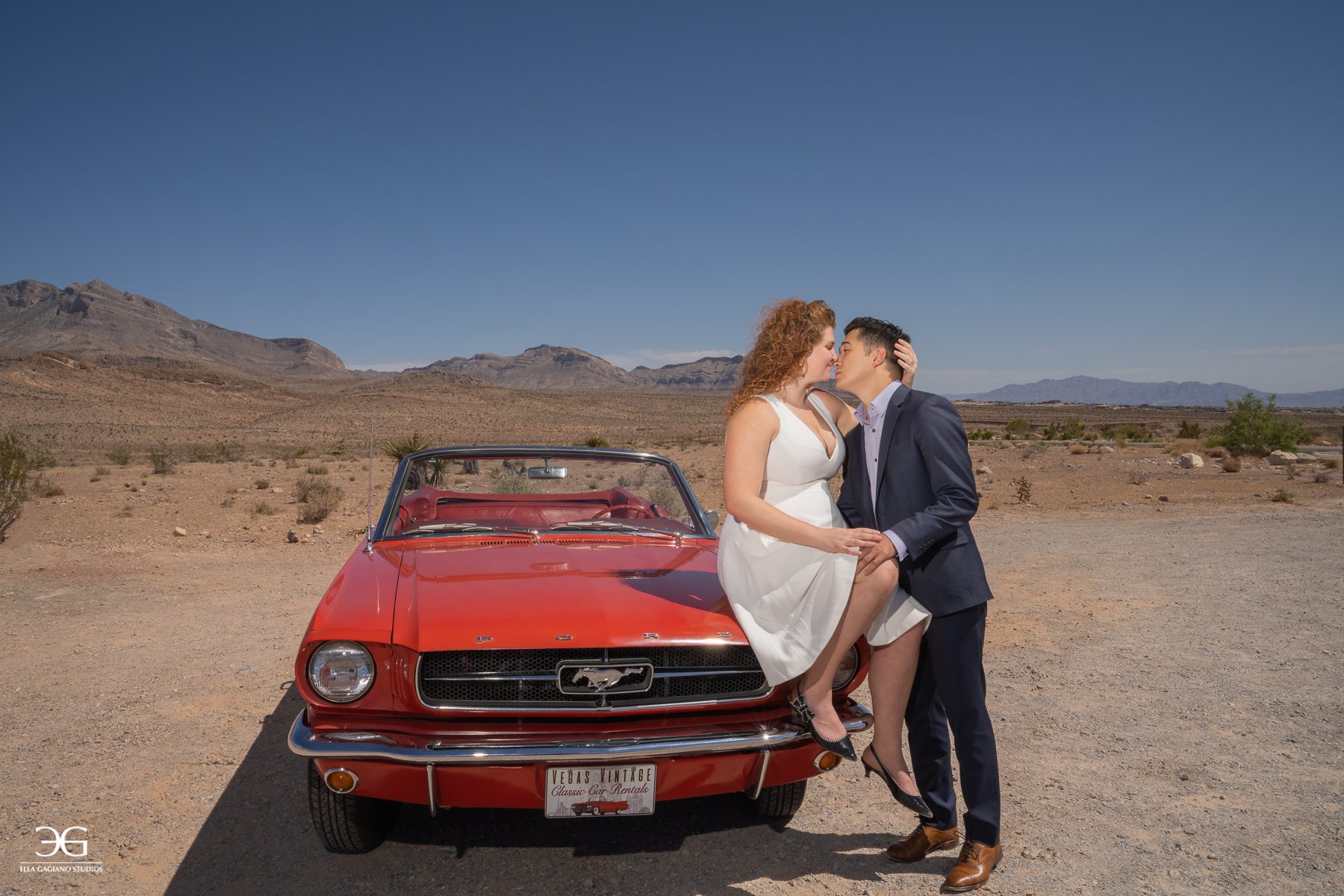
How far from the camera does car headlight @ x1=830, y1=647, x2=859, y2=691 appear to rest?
320cm

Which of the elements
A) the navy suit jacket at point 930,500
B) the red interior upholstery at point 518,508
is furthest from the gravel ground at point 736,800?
the red interior upholstery at point 518,508

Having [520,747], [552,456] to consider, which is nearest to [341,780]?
[520,747]

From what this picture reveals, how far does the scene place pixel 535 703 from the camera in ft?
9.35

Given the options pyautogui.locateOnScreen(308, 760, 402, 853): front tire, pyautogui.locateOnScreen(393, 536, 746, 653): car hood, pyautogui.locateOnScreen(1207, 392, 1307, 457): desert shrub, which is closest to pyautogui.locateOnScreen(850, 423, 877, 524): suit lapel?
pyautogui.locateOnScreen(393, 536, 746, 653): car hood

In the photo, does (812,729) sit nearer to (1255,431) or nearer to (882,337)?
(882,337)

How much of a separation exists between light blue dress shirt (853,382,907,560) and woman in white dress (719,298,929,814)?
0.10 metres

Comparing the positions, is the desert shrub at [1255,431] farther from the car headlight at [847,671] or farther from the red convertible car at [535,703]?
the red convertible car at [535,703]

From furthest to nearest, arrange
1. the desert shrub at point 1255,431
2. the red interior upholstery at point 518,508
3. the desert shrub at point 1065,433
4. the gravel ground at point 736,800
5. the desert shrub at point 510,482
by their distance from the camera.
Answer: the desert shrub at point 1065,433 → the desert shrub at point 1255,431 → the desert shrub at point 510,482 → the red interior upholstery at point 518,508 → the gravel ground at point 736,800

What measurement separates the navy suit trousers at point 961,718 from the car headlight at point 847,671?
23 centimetres

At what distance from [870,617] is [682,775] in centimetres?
80

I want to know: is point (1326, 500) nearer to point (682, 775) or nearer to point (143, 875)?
point (682, 775)

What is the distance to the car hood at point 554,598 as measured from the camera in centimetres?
285

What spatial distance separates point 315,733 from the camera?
2736mm

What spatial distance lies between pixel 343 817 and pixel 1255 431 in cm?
3292
